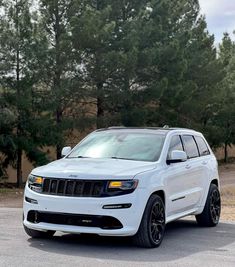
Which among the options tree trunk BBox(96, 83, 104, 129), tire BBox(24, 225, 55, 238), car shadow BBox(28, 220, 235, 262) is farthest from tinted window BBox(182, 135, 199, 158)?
tree trunk BBox(96, 83, 104, 129)

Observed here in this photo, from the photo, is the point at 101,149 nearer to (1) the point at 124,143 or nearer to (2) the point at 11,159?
(1) the point at 124,143

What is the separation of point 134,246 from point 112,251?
0.44m

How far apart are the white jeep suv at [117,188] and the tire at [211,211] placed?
0.63m

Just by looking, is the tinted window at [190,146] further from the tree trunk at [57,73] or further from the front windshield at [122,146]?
the tree trunk at [57,73]

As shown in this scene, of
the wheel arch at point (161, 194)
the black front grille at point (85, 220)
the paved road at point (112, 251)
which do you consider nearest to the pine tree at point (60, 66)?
the paved road at point (112, 251)

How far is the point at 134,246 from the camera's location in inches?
320

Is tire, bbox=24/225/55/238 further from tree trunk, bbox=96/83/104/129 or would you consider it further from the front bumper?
tree trunk, bbox=96/83/104/129

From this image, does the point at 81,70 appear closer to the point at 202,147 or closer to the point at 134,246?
the point at 202,147

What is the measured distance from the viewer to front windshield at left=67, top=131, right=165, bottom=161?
349 inches

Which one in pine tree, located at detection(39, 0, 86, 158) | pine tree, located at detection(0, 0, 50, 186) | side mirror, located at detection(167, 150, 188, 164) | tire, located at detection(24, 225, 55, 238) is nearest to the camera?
tire, located at detection(24, 225, 55, 238)

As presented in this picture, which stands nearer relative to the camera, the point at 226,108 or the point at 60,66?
the point at 60,66

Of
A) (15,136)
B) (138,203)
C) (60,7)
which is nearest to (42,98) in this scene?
(15,136)

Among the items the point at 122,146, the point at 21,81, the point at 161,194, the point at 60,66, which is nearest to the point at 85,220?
the point at 161,194

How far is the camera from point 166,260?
7328mm
